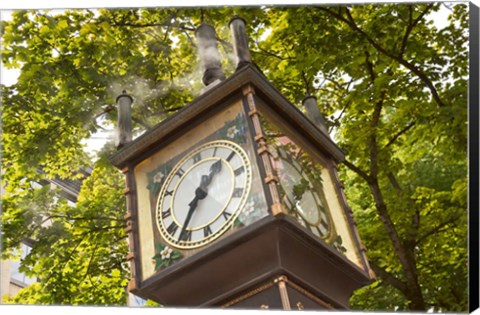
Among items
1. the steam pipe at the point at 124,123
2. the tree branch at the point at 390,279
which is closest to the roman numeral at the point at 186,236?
the steam pipe at the point at 124,123

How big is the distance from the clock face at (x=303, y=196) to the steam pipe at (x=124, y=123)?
75cm

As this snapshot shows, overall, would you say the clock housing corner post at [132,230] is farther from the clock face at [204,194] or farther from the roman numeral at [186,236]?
the roman numeral at [186,236]

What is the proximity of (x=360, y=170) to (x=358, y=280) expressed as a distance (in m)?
2.32

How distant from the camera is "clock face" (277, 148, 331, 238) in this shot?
93.4 inches

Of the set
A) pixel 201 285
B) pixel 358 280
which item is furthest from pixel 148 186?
pixel 358 280

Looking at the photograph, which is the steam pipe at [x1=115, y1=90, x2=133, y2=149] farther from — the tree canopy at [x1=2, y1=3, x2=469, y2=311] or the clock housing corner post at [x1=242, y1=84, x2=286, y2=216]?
the tree canopy at [x1=2, y1=3, x2=469, y2=311]

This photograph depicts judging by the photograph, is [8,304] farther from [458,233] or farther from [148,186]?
[458,233]

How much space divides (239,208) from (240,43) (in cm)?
82

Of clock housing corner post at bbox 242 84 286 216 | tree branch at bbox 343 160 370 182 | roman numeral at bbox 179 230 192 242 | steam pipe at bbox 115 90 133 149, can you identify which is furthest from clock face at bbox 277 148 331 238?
tree branch at bbox 343 160 370 182

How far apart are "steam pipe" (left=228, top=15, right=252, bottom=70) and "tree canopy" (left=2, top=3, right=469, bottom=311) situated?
1.27 metres

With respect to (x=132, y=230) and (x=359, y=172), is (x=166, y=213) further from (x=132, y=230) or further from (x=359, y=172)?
(x=359, y=172)

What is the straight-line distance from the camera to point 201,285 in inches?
92.7

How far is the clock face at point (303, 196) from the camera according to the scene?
2.37 meters

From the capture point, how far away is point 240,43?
2.73m
